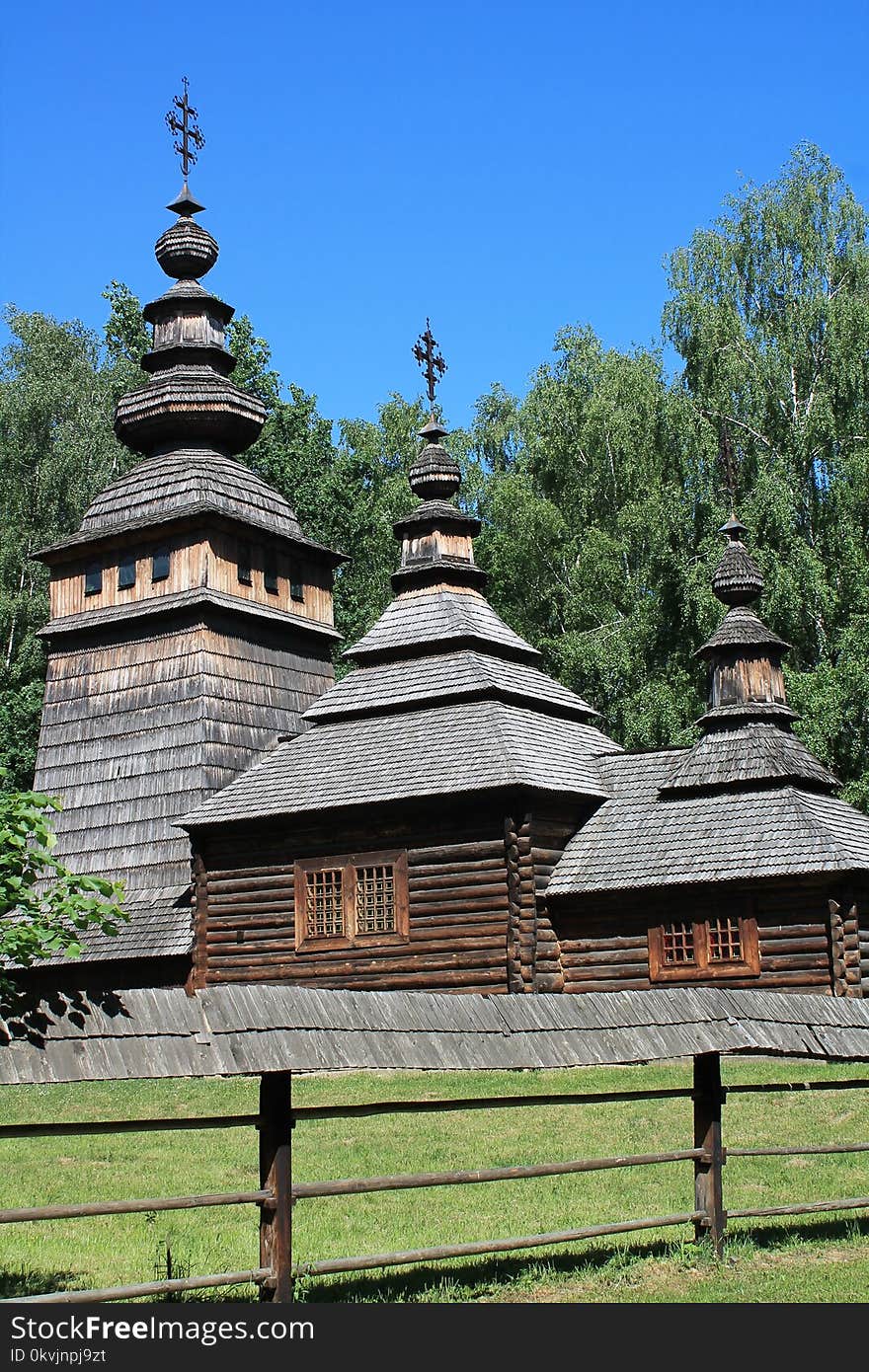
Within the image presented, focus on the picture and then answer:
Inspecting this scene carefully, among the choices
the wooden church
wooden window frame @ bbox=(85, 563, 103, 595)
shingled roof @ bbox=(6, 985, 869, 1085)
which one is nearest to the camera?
shingled roof @ bbox=(6, 985, 869, 1085)

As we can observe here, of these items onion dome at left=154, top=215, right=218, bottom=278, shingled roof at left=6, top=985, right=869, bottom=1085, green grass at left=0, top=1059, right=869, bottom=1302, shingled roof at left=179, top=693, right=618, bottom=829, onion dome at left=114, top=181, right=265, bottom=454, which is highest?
onion dome at left=154, top=215, right=218, bottom=278

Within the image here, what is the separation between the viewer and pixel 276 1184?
8.15 meters

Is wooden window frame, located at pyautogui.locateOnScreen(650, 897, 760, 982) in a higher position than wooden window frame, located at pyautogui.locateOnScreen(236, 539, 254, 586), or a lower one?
lower

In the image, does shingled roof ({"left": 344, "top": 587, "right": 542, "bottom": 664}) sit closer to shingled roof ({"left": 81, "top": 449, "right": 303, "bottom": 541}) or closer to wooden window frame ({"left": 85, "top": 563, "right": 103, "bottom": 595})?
shingled roof ({"left": 81, "top": 449, "right": 303, "bottom": 541})

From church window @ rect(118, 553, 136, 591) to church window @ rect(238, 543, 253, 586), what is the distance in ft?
6.30

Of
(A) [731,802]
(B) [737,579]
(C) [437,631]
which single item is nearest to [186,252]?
(C) [437,631]

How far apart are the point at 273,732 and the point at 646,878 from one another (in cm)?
892

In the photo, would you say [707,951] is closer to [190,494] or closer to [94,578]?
[190,494]

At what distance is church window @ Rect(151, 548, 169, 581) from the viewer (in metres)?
28.8

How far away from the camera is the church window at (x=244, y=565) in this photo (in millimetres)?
29203

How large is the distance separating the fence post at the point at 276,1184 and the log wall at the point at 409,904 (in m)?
14.4

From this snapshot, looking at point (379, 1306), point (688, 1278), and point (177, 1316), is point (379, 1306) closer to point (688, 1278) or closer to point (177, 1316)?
point (177, 1316)

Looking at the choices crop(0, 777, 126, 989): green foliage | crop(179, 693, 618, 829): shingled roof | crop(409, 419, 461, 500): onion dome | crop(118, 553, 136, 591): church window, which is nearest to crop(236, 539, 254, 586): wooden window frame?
crop(118, 553, 136, 591): church window

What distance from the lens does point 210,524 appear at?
2852 cm
